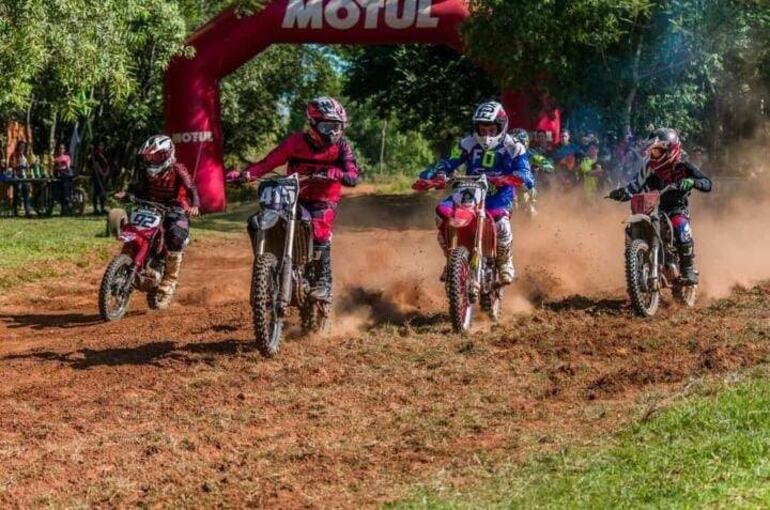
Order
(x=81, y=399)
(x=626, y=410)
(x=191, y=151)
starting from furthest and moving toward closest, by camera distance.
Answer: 1. (x=191, y=151)
2. (x=81, y=399)
3. (x=626, y=410)

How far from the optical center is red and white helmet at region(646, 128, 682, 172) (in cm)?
1167

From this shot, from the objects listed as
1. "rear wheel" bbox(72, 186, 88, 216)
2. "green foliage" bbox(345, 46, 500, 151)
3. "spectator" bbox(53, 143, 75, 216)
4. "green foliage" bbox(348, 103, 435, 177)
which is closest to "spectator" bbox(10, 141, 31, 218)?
"spectator" bbox(53, 143, 75, 216)

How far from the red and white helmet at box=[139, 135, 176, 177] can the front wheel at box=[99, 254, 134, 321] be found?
0.98 meters

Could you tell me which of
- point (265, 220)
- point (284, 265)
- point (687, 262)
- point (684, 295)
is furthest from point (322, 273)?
point (684, 295)

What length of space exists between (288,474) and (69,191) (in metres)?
22.6

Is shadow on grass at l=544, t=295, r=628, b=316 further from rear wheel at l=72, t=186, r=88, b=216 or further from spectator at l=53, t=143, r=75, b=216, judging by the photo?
spectator at l=53, t=143, r=75, b=216

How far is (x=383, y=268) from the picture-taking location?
47.0 feet

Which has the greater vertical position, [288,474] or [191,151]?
[191,151]

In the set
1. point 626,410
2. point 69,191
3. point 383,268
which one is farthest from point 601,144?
point 626,410

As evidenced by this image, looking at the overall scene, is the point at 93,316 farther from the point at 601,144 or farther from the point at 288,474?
the point at 601,144

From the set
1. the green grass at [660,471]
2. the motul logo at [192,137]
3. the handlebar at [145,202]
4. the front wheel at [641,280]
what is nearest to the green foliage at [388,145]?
the motul logo at [192,137]

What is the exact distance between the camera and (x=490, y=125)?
36.1ft

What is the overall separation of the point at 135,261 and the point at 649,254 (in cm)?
507

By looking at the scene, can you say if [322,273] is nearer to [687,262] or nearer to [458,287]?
[458,287]
